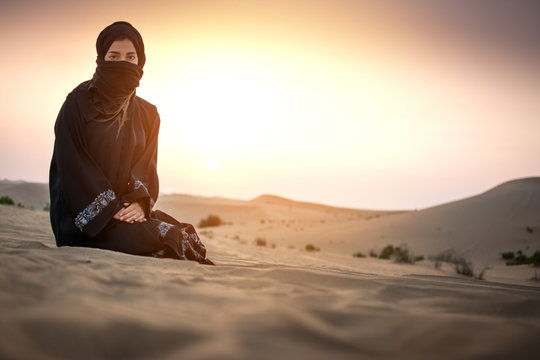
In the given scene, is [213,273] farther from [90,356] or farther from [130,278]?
[90,356]

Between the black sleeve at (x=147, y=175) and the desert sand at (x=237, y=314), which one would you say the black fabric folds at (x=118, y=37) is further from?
the desert sand at (x=237, y=314)

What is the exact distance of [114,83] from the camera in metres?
3.95

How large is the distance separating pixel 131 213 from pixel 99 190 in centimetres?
36

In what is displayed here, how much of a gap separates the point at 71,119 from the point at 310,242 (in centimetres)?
1618

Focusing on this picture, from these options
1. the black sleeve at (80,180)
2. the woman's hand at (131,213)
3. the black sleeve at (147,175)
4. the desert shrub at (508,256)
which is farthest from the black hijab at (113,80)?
the desert shrub at (508,256)

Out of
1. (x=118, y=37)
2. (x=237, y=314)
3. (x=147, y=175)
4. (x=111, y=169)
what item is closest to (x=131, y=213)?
(x=111, y=169)

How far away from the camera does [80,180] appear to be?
12.1 ft

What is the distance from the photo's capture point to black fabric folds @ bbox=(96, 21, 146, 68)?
415 cm

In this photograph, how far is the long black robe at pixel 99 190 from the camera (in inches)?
143

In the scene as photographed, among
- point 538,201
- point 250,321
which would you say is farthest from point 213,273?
point 538,201

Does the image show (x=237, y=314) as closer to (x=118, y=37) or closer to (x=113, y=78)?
(x=113, y=78)

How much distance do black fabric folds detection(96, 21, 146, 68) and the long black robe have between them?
401 millimetres

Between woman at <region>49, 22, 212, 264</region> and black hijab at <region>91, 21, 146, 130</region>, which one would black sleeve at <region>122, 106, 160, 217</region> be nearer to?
woman at <region>49, 22, 212, 264</region>

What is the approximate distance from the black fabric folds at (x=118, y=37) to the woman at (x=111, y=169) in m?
0.01
